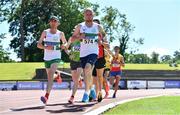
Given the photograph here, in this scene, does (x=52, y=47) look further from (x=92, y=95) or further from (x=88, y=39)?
(x=92, y=95)

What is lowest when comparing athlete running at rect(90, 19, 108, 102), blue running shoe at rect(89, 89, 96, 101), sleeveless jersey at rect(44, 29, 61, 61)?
blue running shoe at rect(89, 89, 96, 101)

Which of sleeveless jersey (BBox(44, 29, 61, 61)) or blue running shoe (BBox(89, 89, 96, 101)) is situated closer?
sleeveless jersey (BBox(44, 29, 61, 61))

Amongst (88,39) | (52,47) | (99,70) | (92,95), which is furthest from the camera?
(99,70)

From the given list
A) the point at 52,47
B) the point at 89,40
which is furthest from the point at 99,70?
the point at 89,40

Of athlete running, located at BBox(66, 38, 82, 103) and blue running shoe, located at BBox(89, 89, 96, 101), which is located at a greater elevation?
athlete running, located at BBox(66, 38, 82, 103)

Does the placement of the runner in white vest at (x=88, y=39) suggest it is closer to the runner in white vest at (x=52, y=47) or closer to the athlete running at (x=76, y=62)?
the runner in white vest at (x=52, y=47)

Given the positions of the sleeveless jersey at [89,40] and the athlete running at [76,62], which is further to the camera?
the athlete running at [76,62]

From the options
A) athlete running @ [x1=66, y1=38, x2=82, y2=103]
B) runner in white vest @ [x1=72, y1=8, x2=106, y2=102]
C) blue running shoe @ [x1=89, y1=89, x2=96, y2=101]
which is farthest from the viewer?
athlete running @ [x1=66, y1=38, x2=82, y2=103]

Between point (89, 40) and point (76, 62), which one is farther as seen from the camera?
point (76, 62)

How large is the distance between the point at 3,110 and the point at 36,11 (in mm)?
86373

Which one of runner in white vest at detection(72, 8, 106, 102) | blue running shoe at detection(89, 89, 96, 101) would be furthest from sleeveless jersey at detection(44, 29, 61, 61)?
blue running shoe at detection(89, 89, 96, 101)

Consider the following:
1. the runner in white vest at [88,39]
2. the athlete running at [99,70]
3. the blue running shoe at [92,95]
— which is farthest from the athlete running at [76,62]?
the runner in white vest at [88,39]

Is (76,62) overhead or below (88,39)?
below

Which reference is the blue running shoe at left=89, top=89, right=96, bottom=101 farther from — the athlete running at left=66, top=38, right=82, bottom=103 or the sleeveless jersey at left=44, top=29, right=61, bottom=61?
the sleeveless jersey at left=44, top=29, right=61, bottom=61
